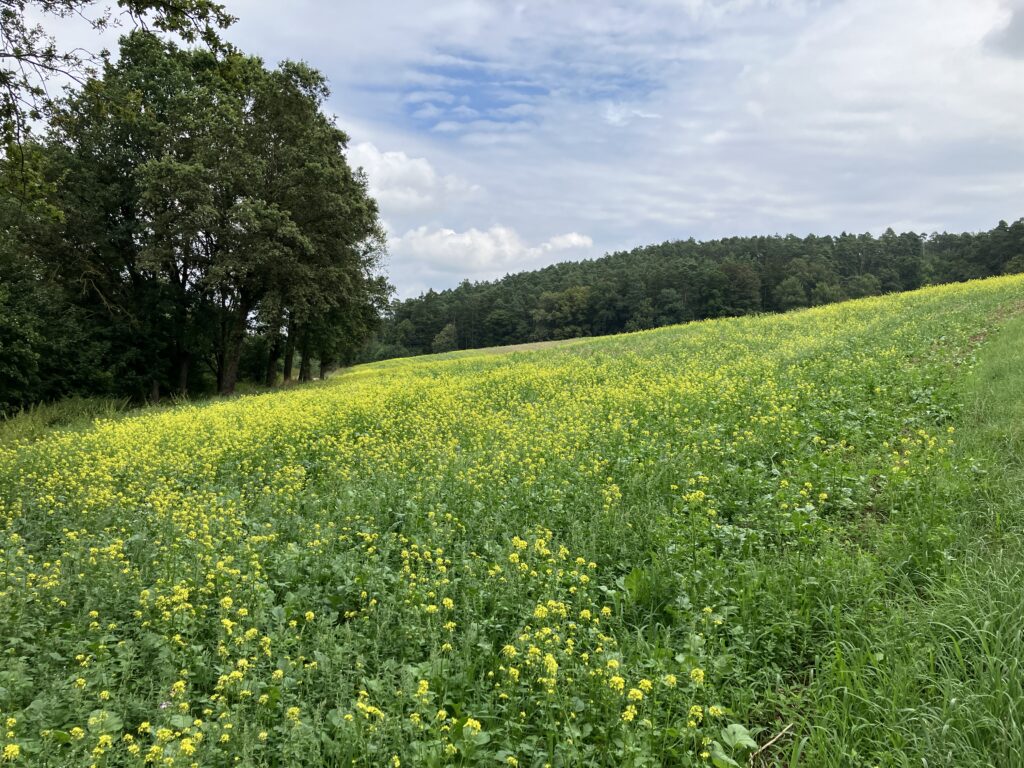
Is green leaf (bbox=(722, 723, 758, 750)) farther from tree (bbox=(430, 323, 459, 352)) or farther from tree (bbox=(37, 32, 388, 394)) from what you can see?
tree (bbox=(430, 323, 459, 352))

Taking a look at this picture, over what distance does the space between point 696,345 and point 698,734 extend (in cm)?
1712

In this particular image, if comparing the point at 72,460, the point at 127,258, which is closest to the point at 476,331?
the point at 127,258

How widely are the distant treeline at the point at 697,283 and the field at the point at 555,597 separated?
48.0 meters

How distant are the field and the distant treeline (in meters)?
48.0

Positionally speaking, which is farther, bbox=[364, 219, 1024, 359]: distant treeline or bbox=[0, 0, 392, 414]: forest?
bbox=[364, 219, 1024, 359]: distant treeline

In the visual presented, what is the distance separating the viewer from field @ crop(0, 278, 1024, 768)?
2961mm

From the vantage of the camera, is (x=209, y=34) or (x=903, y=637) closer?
(x=903, y=637)

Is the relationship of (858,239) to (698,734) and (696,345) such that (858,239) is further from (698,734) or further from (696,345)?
(698,734)

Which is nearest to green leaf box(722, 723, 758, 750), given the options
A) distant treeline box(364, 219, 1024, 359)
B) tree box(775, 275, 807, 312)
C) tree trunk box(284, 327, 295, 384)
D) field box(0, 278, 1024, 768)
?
field box(0, 278, 1024, 768)

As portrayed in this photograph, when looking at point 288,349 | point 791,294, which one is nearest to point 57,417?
point 288,349

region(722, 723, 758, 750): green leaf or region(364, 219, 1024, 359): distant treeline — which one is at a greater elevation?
region(364, 219, 1024, 359): distant treeline

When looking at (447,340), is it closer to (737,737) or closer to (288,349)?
(288,349)

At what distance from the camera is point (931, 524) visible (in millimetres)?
4668

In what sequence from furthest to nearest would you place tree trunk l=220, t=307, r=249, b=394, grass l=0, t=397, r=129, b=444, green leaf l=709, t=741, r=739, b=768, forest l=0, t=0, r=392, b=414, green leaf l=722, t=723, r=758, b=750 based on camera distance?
tree trunk l=220, t=307, r=249, b=394 < forest l=0, t=0, r=392, b=414 < grass l=0, t=397, r=129, b=444 < green leaf l=722, t=723, r=758, b=750 < green leaf l=709, t=741, r=739, b=768
